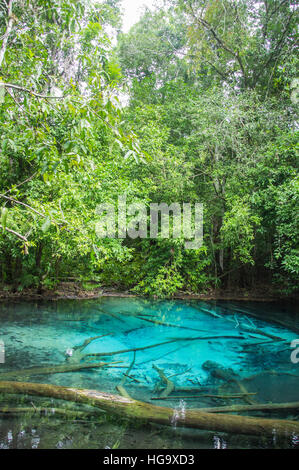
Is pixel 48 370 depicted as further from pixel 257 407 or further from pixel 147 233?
pixel 147 233

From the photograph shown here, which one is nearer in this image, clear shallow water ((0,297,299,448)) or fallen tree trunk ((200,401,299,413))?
clear shallow water ((0,297,299,448))

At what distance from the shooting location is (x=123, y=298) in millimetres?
9031

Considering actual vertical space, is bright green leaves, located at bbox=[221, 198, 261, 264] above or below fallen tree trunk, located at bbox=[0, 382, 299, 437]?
above

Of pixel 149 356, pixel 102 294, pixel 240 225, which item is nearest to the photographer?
pixel 149 356

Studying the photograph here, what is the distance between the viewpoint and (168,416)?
2572mm

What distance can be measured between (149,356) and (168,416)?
2.05m

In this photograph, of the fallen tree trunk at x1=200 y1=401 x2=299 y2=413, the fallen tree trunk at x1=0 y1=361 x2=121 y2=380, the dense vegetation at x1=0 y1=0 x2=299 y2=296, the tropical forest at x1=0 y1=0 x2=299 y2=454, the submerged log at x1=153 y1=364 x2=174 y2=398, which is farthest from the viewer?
the dense vegetation at x1=0 y1=0 x2=299 y2=296

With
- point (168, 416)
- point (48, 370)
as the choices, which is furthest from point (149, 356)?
point (168, 416)

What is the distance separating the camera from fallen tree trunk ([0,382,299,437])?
96.3 inches

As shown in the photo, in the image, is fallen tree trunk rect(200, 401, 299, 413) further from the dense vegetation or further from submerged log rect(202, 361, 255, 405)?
the dense vegetation

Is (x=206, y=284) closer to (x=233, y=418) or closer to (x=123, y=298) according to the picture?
(x=123, y=298)

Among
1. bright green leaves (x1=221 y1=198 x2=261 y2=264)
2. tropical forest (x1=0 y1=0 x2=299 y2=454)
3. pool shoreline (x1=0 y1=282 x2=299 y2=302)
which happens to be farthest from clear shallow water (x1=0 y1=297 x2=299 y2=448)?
bright green leaves (x1=221 y1=198 x2=261 y2=264)

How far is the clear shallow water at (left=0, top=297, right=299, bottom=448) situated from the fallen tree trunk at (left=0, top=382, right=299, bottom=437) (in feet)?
0.24

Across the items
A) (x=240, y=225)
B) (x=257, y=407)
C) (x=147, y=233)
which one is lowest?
(x=257, y=407)
